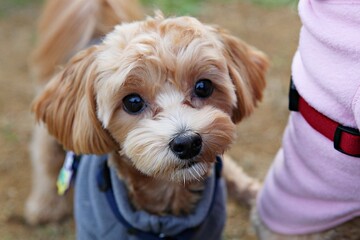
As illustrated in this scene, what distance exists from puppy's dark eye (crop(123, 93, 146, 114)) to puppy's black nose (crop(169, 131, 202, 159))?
20 cm

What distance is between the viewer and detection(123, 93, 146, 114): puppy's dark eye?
5.64ft

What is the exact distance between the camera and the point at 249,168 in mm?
2877

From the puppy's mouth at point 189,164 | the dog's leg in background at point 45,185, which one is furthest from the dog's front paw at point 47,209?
the puppy's mouth at point 189,164

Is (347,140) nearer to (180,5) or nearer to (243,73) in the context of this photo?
(243,73)

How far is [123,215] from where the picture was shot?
73.5 inches

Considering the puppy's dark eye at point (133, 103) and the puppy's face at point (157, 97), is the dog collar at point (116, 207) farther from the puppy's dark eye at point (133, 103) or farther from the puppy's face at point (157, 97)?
the puppy's dark eye at point (133, 103)

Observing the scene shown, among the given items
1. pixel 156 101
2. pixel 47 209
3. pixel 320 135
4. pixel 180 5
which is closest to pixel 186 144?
pixel 156 101

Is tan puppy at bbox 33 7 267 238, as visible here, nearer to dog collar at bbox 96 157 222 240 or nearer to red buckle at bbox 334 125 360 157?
dog collar at bbox 96 157 222 240

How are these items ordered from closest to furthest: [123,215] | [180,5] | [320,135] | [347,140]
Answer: [347,140] → [320,135] → [123,215] → [180,5]

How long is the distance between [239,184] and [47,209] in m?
0.90

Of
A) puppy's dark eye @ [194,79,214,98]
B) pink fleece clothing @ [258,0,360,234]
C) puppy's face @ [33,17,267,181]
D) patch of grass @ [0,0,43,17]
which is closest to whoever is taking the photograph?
pink fleece clothing @ [258,0,360,234]

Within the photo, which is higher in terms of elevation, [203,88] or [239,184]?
[203,88]

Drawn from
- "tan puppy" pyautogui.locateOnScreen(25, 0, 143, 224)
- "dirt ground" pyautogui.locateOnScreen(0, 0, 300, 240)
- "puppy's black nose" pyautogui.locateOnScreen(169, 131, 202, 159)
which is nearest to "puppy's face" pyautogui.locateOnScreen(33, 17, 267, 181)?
"puppy's black nose" pyautogui.locateOnScreen(169, 131, 202, 159)

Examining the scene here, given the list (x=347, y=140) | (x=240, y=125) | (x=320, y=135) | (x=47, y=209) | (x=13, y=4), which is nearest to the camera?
(x=347, y=140)
